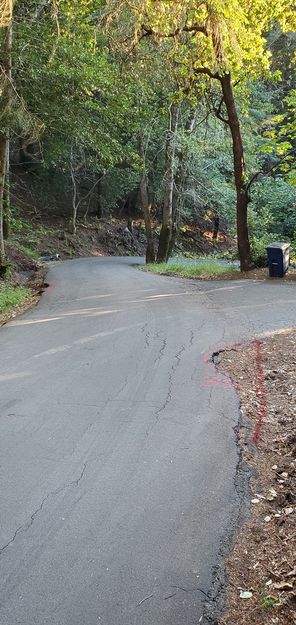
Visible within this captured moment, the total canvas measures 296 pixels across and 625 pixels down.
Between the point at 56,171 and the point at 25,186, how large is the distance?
9.09ft

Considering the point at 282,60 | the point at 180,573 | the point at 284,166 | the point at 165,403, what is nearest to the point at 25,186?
the point at 282,60

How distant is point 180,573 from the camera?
3100 millimetres

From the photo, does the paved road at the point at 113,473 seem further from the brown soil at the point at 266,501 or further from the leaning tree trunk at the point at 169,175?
the leaning tree trunk at the point at 169,175

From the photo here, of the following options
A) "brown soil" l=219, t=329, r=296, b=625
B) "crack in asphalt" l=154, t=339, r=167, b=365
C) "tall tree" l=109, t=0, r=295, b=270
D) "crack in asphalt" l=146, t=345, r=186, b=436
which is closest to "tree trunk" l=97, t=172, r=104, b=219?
"tall tree" l=109, t=0, r=295, b=270

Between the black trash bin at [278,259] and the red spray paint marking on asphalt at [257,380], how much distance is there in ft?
23.2

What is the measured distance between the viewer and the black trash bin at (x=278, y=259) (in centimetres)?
1474

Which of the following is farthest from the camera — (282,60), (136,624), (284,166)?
(282,60)

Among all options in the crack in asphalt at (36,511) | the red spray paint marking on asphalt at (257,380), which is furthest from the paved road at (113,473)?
the red spray paint marking on asphalt at (257,380)

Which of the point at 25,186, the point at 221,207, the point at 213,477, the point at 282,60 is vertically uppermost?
the point at 282,60

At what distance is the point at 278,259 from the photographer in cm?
1488

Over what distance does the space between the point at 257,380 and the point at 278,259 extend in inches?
354

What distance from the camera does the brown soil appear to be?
2.83 m

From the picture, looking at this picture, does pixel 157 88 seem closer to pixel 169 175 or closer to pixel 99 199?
pixel 169 175

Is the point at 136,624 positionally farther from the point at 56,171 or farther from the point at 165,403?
the point at 56,171
